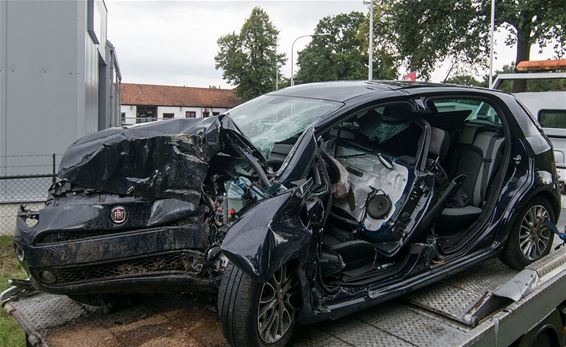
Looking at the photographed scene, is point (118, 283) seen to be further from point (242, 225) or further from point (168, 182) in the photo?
point (242, 225)

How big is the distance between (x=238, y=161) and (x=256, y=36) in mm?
56425

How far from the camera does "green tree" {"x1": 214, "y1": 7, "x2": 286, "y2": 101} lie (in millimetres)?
55875

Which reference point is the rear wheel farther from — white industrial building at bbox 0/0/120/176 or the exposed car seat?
white industrial building at bbox 0/0/120/176

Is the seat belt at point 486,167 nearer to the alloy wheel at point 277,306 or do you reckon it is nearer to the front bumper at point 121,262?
the alloy wheel at point 277,306

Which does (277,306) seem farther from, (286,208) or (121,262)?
(121,262)

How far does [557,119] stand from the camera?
295 inches

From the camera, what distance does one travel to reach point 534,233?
13.5ft

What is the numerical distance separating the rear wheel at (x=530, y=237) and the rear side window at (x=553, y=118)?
377 cm

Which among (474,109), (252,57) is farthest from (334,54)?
(474,109)

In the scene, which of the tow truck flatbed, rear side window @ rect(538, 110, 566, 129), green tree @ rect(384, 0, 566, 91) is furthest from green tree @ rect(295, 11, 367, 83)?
the tow truck flatbed

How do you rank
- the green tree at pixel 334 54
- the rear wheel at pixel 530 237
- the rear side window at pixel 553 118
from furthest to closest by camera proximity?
the green tree at pixel 334 54
the rear side window at pixel 553 118
the rear wheel at pixel 530 237

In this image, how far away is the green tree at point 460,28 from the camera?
21.1 meters

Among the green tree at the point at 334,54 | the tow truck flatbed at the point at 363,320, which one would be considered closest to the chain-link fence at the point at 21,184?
the tow truck flatbed at the point at 363,320

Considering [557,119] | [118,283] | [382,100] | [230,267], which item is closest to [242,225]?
[230,267]
